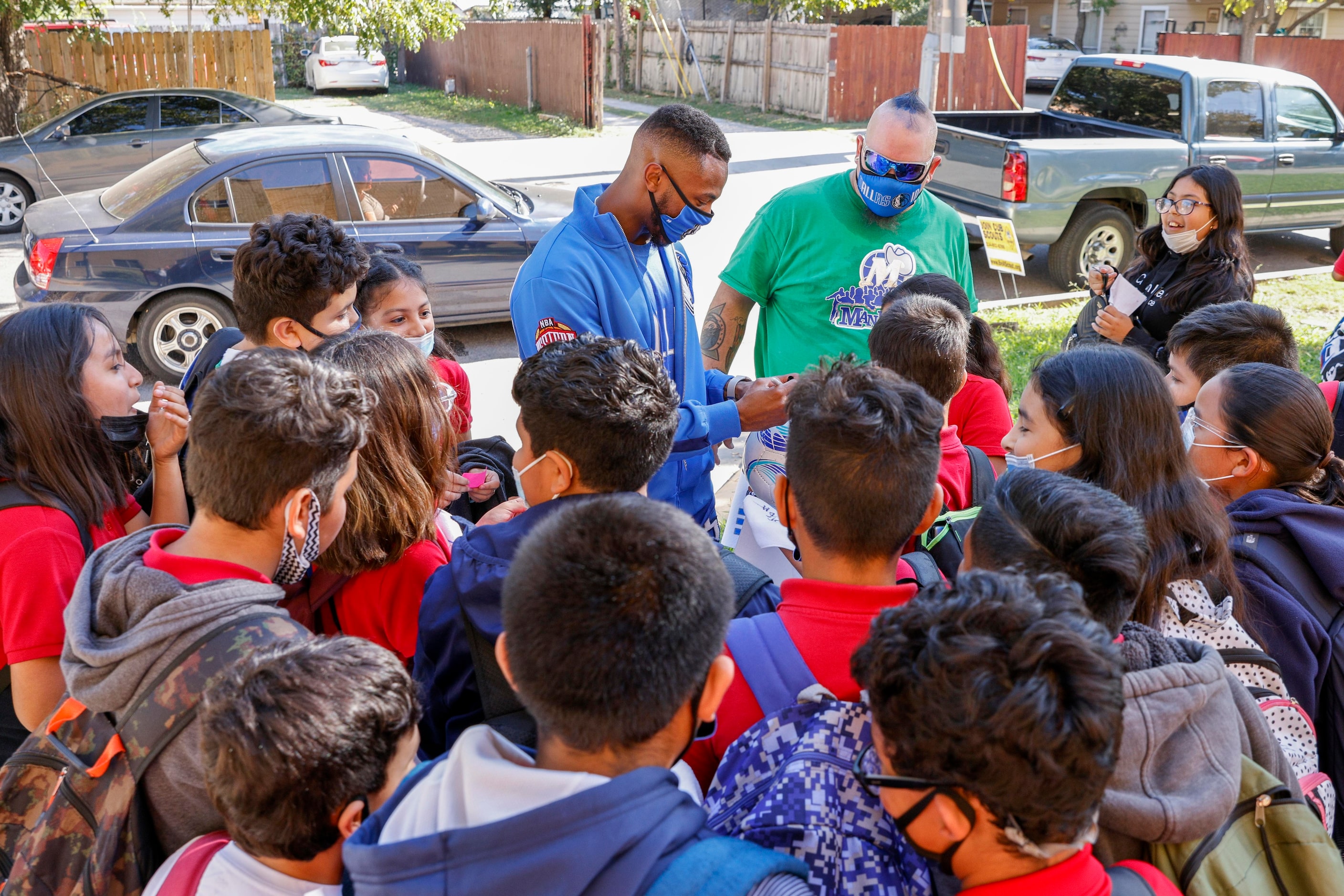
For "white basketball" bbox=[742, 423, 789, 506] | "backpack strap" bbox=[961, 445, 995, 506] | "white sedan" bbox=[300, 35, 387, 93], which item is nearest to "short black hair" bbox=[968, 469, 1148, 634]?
"backpack strap" bbox=[961, 445, 995, 506]

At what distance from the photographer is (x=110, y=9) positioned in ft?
88.1

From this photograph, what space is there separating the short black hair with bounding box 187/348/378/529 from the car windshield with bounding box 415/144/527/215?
270 inches

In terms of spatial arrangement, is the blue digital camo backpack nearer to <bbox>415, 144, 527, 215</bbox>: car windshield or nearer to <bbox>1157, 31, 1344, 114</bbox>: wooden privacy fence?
<bbox>415, 144, 527, 215</bbox>: car windshield

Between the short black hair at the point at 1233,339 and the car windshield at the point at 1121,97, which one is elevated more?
the car windshield at the point at 1121,97

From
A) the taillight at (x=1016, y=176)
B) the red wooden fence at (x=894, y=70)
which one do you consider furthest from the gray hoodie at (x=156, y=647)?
the red wooden fence at (x=894, y=70)

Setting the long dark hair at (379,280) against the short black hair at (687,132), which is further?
the long dark hair at (379,280)

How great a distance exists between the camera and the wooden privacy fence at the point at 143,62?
15.8 m

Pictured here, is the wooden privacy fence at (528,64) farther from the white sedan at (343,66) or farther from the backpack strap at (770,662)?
the backpack strap at (770,662)

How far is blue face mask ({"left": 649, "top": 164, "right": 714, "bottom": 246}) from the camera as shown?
11.2ft

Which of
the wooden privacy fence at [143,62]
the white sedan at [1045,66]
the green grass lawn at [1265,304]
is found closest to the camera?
the green grass lawn at [1265,304]

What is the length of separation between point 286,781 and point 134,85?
736 inches

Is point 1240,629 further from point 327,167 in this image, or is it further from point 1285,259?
point 1285,259

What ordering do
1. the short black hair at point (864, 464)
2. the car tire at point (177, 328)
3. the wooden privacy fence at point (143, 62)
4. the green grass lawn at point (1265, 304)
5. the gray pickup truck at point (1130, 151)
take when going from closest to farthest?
the short black hair at point (864, 464)
the green grass lawn at point (1265, 304)
the car tire at point (177, 328)
the gray pickup truck at point (1130, 151)
the wooden privacy fence at point (143, 62)

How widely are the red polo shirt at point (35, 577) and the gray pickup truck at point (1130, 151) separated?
8531mm
